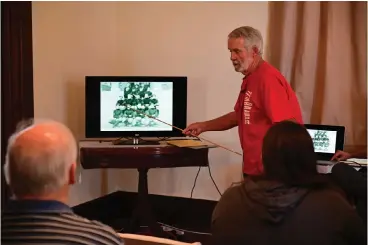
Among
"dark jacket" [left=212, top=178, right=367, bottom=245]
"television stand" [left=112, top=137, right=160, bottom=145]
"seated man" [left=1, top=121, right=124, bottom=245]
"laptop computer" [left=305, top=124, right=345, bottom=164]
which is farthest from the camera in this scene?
"television stand" [left=112, top=137, right=160, bottom=145]

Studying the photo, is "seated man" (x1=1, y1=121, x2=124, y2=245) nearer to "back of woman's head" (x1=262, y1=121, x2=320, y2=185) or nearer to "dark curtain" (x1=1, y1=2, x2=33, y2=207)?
"back of woman's head" (x1=262, y1=121, x2=320, y2=185)

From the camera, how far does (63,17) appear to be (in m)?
3.76

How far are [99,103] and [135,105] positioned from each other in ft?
0.79

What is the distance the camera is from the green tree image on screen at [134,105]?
3.62 m

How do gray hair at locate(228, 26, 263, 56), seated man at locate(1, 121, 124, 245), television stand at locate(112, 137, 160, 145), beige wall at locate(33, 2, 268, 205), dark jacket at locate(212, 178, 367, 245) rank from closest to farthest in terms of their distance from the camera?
seated man at locate(1, 121, 124, 245), dark jacket at locate(212, 178, 367, 245), gray hair at locate(228, 26, 263, 56), television stand at locate(112, 137, 160, 145), beige wall at locate(33, 2, 268, 205)

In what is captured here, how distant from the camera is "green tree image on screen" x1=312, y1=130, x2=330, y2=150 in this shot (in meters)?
3.19

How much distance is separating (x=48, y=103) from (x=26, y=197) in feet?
8.00

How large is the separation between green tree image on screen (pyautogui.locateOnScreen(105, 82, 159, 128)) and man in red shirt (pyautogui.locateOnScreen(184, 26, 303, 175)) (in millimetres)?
976

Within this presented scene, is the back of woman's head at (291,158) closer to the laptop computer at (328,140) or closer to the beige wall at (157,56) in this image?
the laptop computer at (328,140)

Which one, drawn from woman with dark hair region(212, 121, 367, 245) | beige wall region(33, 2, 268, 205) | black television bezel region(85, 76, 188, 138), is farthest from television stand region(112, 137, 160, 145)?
woman with dark hair region(212, 121, 367, 245)

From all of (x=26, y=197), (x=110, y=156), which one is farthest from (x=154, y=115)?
(x=26, y=197)

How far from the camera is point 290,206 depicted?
62.2 inches

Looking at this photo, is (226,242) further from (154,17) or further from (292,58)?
(154,17)

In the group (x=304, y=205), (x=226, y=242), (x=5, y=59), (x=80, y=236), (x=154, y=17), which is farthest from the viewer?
(x=154, y=17)
